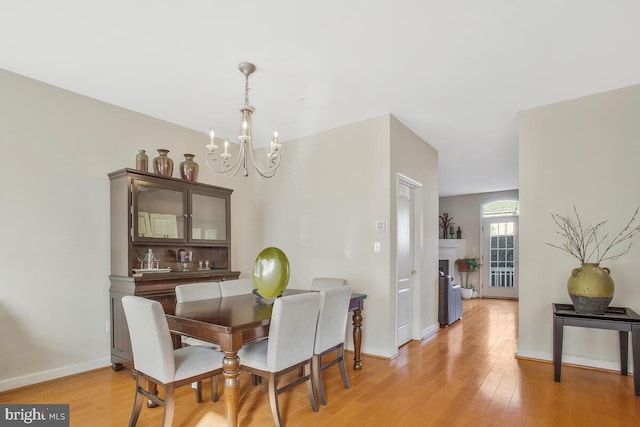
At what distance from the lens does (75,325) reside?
328 cm

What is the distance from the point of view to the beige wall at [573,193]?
3.29m

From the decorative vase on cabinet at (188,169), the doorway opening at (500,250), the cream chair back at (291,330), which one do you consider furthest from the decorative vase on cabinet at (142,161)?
the doorway opening at (500,250)

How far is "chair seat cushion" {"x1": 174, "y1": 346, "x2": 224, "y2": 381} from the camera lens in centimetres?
212

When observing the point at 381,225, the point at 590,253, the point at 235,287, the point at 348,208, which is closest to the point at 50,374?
the point at 235,287

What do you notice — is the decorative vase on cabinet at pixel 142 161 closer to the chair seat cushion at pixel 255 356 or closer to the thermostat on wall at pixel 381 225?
the chair seat cushion at pixel 255 356

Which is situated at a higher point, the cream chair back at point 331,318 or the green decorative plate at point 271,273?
the green decorative plate at point 271,273

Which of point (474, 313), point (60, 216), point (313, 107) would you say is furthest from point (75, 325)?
point (474, 313)

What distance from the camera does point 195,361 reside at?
7.35ft

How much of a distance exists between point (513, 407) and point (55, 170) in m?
4.33

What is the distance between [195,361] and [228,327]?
0.48 meters

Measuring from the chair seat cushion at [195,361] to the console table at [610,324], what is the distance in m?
2.84

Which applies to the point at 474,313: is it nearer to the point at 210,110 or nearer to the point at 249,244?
the point at 249,244

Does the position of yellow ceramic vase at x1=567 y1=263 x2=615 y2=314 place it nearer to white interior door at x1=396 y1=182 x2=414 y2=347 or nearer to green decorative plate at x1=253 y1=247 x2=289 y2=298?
white interior door at x1=396 y1=182 x2=414 y2=347

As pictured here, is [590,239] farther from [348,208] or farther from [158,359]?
[158,359]
